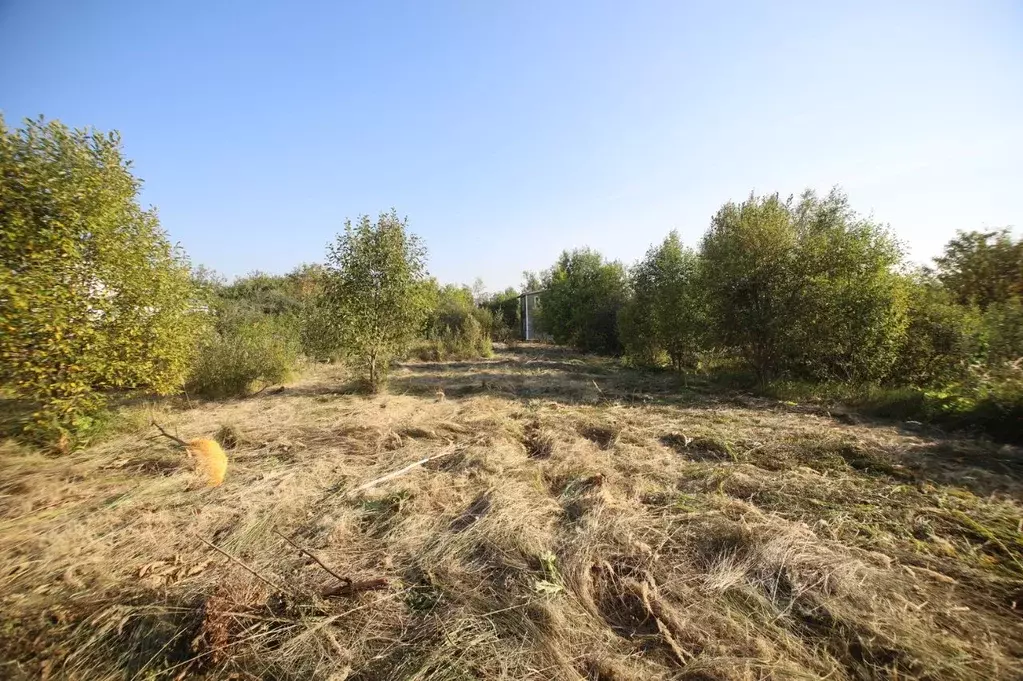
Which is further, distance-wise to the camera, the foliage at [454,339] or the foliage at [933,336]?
the foliage at [454,339]

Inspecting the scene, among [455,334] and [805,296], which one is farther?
[455,334]

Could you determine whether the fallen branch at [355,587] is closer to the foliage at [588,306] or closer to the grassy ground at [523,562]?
the grassy ground at [523,562]

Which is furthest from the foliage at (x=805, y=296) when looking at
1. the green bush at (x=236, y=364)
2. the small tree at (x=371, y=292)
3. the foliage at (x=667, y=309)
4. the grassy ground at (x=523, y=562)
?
the green bush at (x=236, y=364)

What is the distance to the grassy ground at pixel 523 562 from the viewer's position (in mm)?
2174

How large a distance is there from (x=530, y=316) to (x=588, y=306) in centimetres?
815

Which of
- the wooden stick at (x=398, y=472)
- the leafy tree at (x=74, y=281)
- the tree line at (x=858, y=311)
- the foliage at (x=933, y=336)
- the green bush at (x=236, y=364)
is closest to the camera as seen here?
the wooden stick at (x=398, y=472)

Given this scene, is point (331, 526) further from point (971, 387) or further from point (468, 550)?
point (971, 387)

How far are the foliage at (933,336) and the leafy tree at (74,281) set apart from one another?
1372cm

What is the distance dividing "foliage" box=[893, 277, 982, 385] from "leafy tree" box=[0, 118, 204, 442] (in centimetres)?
1372

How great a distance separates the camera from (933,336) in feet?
27.1

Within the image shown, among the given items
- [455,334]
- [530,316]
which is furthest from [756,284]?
[530,316]

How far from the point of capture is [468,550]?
9.98 feet

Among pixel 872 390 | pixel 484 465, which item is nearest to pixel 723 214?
pixel 872 390

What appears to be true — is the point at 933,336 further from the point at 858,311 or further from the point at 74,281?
the point at 74,281
